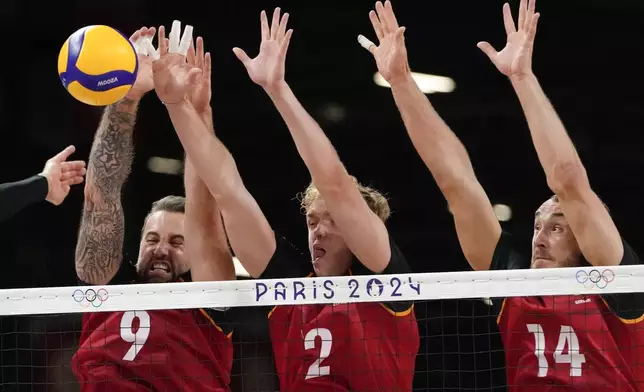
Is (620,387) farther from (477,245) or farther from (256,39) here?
(256,39)

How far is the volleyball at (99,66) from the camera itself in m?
6.62

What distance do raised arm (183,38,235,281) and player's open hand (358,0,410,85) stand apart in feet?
3.54

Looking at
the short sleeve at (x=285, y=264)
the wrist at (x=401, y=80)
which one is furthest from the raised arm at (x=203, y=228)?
the wrist at (x=401, y=80)

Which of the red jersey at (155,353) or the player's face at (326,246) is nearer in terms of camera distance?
the red jersey at (155,353)

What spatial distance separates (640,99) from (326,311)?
6.19 meters

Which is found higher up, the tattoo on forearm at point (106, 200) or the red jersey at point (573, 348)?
the tattoo on forearm at point (106, 200)

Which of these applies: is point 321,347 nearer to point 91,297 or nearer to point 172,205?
point 91,297

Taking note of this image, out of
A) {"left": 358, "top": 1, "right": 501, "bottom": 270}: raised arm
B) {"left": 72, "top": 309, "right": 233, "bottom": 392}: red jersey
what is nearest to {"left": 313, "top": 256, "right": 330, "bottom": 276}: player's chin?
{"left": 72, "top": 309, "right": 233, "bottom": 392}: red jersey

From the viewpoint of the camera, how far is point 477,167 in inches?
475

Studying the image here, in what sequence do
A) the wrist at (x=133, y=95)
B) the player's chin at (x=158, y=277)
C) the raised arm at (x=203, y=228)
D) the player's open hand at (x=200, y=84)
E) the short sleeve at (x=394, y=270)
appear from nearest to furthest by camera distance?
1. the short sleeve at (x=394, y=270)
2. the raised arm at (x=203, y=228)
3. the player's chin at (x=158, y=277)
4. the player's open hand at (x=200, y=84)
5. the wrist at (x=133, y=95)

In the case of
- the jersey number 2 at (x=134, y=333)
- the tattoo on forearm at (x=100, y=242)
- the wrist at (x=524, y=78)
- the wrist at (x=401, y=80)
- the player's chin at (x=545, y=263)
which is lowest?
the jersey number 2 at (x=134, y=333)

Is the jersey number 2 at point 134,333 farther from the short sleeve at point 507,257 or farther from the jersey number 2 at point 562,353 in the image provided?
the jersey number 2 at point 562,353

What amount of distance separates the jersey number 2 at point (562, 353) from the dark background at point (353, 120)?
16.2 ft

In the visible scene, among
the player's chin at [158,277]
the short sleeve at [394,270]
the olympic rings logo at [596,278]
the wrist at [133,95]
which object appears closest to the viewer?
the olympic rings logo at [596,278]
